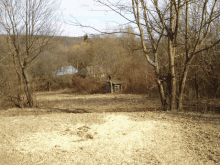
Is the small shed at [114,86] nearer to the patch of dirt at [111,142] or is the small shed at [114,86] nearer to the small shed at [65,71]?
the small shed at [65,71]

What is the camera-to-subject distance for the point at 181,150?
443 cm

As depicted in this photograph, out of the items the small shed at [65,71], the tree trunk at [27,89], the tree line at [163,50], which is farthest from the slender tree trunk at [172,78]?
the small shed at [65,71]

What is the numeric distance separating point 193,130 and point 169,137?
0.80 meters

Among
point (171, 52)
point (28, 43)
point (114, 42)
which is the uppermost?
point (114, 42)

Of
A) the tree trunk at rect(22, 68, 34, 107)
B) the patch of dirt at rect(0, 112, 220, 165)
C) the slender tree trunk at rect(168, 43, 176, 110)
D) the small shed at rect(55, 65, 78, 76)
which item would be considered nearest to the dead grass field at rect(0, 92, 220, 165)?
the patch of dirt at rect(0, 112, 220, 165)

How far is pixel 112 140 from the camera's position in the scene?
5051mm

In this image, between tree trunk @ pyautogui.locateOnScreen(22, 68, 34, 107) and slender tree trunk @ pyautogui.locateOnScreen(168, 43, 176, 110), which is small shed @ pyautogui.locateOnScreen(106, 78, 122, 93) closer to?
tree trunk @ pyautogui.locateOnScreen(22, 68, 34, 107)

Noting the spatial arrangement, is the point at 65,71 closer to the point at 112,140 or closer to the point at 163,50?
the point at 163,50

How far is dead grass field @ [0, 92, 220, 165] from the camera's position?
13.6 feet

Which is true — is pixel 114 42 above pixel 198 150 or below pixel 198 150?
above

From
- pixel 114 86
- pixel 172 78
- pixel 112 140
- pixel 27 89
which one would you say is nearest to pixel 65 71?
pixel 114 86

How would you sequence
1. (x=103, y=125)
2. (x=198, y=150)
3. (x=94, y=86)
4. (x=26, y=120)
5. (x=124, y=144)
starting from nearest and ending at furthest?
(x=198, y=150), (x=124, y=144), (x=103, y=125), (x=26, y=120), (x=94, y=86)

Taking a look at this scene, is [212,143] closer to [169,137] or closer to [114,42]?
[169,137]

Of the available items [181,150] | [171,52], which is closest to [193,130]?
[181,150]
